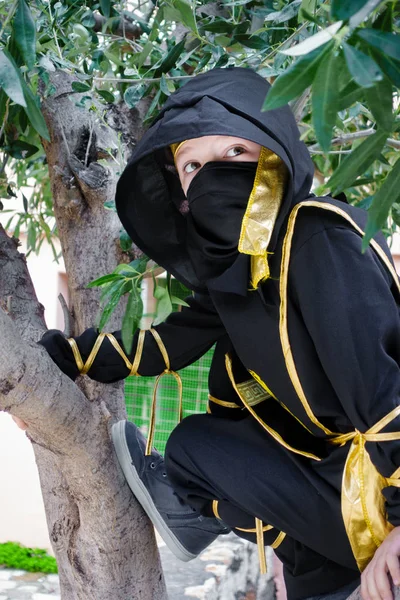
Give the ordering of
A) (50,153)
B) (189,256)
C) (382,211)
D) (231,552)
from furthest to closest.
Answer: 1. (231,552)
2. (50,153)
3. (189,256)
4. (382,211)

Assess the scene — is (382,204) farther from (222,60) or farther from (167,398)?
(167,398)

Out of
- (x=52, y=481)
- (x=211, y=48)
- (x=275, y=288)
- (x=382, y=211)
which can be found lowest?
(x=52, y=481)

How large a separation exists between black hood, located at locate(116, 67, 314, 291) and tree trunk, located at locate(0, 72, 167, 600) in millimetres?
245

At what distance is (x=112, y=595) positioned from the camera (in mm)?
1767

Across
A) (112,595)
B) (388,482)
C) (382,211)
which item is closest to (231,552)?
(112,595)

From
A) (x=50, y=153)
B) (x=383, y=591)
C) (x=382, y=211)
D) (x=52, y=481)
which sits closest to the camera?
(x=382, y=211)

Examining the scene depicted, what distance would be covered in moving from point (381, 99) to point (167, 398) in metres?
4.30

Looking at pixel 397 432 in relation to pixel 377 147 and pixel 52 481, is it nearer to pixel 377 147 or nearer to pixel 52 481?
pixel 377 147

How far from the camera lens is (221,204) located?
4.85ft

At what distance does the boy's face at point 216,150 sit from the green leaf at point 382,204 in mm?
614

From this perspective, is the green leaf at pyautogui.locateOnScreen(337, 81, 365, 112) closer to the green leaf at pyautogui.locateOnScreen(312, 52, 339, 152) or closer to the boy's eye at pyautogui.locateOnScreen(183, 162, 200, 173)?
the green leaf at pyautogui.locateOnScreen(312, 52, 339, 152)

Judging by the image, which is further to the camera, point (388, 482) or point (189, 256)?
point (189, 256)

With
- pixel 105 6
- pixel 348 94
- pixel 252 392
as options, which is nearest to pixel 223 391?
pixel 252 392

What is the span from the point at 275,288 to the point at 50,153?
929 millimetres
